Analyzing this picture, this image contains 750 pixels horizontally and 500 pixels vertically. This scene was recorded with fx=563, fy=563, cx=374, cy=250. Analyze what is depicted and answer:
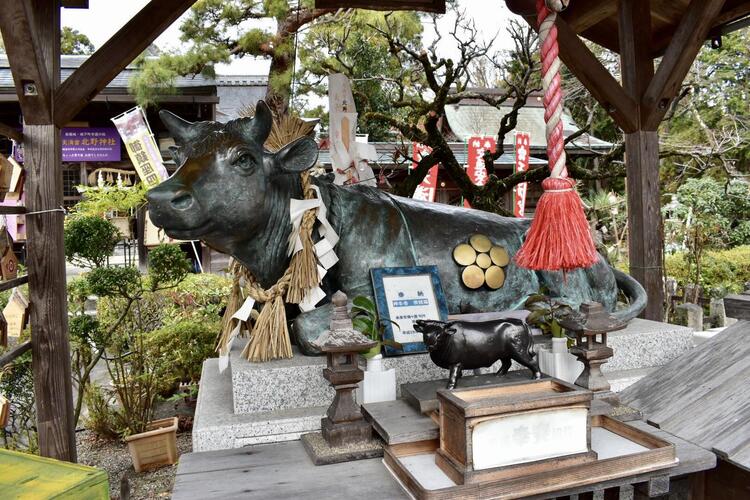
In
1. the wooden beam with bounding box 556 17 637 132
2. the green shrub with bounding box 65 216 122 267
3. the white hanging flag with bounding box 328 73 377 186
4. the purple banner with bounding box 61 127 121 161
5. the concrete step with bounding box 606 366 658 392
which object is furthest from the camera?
the purple banner with bounding box 61 127 121 161

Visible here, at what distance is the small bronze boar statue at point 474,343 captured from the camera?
82.7 inches

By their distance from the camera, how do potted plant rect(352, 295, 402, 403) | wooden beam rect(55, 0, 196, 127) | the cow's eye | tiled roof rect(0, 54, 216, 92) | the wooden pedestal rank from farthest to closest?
tiled roof rect(0, 54, 216, 92) → wooden beam rect(55, 0, 196, 127) → the cow's eye → potted plant rect(352, 295, 402, 403) → the wooden pedestal

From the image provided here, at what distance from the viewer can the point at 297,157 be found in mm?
2840

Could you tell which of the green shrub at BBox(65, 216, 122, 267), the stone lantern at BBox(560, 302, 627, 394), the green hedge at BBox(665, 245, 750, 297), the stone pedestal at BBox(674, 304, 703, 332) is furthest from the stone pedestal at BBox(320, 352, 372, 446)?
the green hedge at BBox(665, 245, 750, 297)

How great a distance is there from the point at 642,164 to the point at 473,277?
7.27 ft

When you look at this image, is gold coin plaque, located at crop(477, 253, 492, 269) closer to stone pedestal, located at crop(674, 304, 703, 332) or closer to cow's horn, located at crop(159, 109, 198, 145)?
cow's horn, located at crop(159, 109, 198, 145)

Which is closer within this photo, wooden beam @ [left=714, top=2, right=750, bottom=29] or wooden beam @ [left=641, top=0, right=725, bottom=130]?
wooden beam @ [left=641, top=0, right=725, bottom=130]

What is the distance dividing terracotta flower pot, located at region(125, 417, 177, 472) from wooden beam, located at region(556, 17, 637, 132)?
4.48 m

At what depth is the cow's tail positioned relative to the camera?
3.36 meters

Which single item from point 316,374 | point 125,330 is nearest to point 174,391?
point 125,330

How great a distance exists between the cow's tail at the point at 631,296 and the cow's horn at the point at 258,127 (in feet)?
7.40

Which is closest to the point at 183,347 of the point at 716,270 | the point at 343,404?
the point at 343,404

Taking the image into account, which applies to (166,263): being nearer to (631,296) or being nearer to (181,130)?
(181,130)

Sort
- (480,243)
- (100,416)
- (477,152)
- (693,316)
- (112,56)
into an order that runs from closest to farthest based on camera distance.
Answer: (112,56), (480,243), (100,416), (693,316), (477,152)
